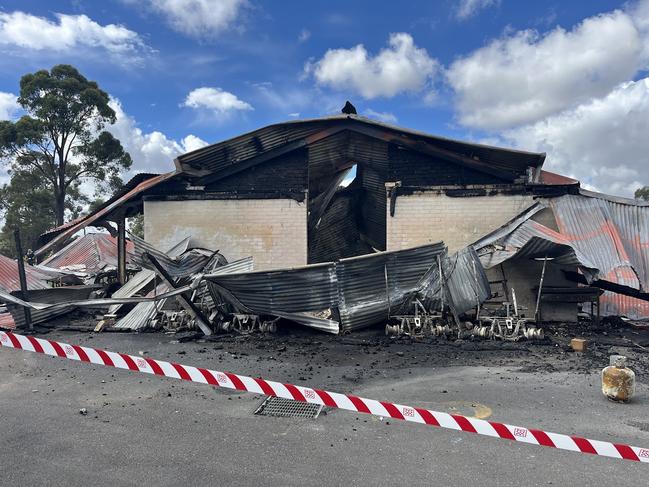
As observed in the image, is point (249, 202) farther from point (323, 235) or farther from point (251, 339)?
point (251, 339)

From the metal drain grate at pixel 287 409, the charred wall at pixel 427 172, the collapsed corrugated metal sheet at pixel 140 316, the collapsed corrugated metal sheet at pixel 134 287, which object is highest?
the charred wall at pixel 427 172

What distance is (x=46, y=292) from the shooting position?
11.0 metres

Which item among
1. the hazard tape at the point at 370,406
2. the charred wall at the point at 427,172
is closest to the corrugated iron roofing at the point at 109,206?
the charred wall at the point at 427,172

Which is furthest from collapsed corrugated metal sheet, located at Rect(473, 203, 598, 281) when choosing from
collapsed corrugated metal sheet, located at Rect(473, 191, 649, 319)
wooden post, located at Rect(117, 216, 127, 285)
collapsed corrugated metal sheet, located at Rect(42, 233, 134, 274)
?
collapsed corrugated metal sheet, located at Rect(42, 233, 134, 274)

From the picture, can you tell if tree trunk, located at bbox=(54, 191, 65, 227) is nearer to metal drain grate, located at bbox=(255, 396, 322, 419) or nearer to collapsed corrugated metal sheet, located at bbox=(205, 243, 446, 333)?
collapsed corrugated metal sheet, located at bbox=(205, 243, 446, 333)

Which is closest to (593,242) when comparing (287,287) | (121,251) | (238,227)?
(287,287)

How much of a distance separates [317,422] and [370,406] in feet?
2.89

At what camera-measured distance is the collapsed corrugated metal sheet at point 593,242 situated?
8.73 meters

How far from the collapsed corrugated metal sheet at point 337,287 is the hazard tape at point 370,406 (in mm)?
3948

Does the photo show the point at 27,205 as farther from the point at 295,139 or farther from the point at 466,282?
the point at 466,282

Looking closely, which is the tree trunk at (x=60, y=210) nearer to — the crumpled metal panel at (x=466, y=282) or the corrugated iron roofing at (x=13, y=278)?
the corrugated iron roofing at (x=13, y=278)

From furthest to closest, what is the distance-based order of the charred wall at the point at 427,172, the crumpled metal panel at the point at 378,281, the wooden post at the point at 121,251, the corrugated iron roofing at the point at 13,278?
the wooden post at the point at 121,251 < the charred wall at the point at 427,172 < the corrugated iron roofing at the point at 13,278 < the crumpled metal panel at the point at 378,281

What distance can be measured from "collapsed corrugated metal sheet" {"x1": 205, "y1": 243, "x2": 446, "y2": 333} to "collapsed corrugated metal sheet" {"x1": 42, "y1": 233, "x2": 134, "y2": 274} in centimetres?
1232

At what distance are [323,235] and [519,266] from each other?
664 cm
